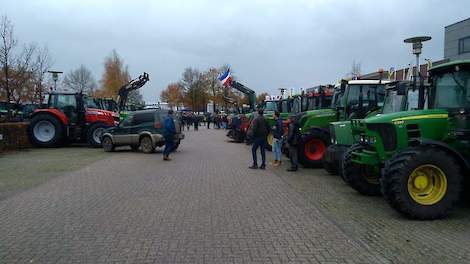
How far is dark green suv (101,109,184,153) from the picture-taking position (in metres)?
20.7

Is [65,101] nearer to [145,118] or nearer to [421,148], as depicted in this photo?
[145,118]

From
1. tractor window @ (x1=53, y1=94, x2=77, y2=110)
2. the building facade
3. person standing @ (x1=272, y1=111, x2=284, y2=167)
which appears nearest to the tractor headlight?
person standing @ (x1=272, y1=111, x2=284, y2=167)

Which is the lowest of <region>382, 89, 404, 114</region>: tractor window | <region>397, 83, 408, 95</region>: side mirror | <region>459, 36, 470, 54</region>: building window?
<region>382, 89, 404, 114</region>: tractor window

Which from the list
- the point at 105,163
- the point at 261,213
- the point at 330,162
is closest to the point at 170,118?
the point at 105,163

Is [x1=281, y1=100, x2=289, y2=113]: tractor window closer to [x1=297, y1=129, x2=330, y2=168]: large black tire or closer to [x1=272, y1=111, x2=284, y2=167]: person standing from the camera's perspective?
[x1=272, y1=111, x2=284, y2=167]: person standing

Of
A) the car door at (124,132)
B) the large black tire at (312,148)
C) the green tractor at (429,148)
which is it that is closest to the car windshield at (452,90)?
the green tractor at (429,148)

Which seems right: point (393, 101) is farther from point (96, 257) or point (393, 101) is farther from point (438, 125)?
point (96, 257)

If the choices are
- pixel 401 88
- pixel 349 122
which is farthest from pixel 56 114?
pixel 401 88

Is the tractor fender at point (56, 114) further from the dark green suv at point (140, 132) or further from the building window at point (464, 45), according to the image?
the building window at point (464, 45)

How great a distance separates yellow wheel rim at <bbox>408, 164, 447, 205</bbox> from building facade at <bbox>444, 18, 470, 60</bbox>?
158 ft

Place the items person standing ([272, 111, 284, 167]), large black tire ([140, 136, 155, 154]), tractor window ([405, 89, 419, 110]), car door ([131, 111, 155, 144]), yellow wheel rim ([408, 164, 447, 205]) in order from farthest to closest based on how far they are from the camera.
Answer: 1. car door ([131, 111, 155, 144])
2. large black tire ([140, 136, 155, 154])
3. person standing ([272, 111, 284, 167])
4. tractor window ([405, 89, 419, 110])
5. yellow wheel rim ([408, 164, 447, 205])

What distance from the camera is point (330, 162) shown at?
12.8m

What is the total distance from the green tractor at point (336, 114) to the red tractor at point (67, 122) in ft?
37.1

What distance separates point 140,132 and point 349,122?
35.8ft
